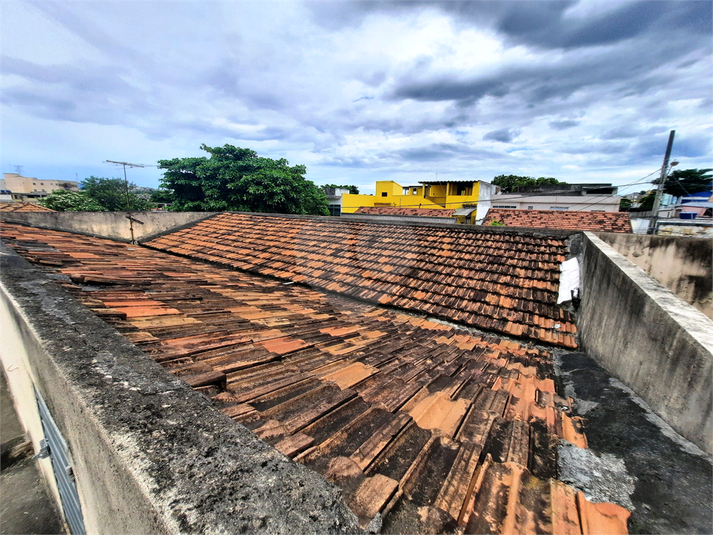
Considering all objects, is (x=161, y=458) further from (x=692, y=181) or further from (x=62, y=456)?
(x=692, y=181)

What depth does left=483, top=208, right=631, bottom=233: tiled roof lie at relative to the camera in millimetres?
16828

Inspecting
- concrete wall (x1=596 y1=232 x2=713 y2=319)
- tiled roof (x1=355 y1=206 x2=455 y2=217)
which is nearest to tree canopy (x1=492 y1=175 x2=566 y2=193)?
tiled roof (x1=355 y1=206 x2=455 y2=217)

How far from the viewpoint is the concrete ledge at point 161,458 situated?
80 centimetres

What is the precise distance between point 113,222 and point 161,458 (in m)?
14.2

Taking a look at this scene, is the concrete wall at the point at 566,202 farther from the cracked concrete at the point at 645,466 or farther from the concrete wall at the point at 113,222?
the cracked concrete at the point at 645,466

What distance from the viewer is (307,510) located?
828mm

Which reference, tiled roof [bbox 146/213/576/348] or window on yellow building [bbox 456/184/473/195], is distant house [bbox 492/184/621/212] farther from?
tiled roof [bbox 146/213/576/348]

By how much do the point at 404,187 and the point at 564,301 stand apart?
39988mm

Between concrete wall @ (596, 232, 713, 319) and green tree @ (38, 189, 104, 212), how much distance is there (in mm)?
31521

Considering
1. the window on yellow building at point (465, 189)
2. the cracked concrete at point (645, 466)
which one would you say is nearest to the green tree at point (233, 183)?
the window on yellow building at point (465, 189)

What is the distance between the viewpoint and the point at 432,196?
33594 mm

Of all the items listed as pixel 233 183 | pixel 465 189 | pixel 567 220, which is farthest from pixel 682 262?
pixel 465 189

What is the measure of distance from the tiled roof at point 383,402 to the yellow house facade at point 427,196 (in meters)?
26.7

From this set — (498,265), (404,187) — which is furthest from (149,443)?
(404,187)
